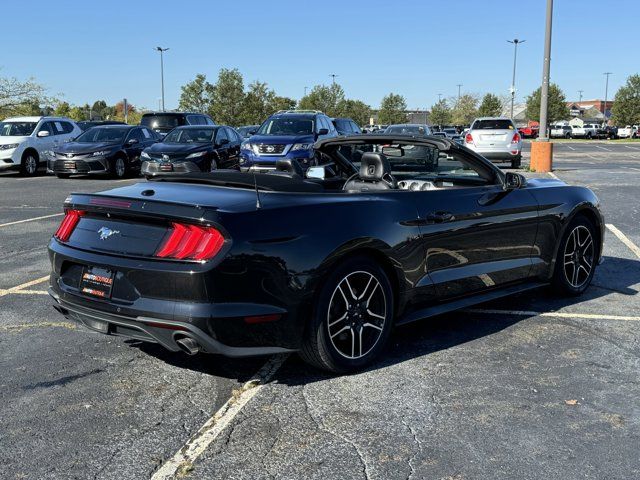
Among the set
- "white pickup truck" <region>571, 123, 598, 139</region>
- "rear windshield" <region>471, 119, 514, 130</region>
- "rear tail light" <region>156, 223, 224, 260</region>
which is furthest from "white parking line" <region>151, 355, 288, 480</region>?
"white pickup truck" <region>571, 123, 598, 139</region>

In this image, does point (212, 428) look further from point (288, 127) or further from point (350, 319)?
point (288, 127)

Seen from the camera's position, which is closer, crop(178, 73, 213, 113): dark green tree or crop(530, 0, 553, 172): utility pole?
crop(530, 0, 553, 172): utility pole

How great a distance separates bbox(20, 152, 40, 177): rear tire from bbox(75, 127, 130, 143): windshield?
5.20 ft

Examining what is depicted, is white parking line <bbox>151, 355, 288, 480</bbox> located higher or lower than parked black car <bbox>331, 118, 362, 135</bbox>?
lower

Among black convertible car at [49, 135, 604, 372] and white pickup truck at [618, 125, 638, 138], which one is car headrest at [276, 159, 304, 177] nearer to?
black convertible car at [49, 135, 604, 372]

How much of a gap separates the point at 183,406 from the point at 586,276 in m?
4.01

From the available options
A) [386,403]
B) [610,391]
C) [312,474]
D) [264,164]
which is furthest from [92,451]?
[264,164]

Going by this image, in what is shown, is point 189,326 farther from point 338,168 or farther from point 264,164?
point 264,164

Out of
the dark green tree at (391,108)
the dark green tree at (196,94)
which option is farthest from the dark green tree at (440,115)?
the dark green tree at (196,94)

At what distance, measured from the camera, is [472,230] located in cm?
491

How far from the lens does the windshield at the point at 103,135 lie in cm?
1966

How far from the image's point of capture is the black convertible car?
3.61m

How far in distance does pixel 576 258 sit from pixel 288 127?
11.9 metres

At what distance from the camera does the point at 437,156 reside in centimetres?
541
